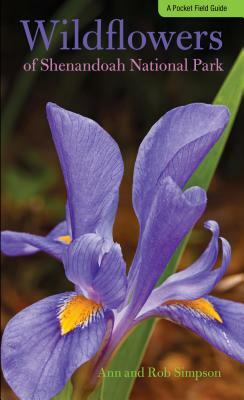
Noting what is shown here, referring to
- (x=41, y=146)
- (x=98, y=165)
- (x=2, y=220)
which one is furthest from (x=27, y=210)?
(x=98, y=165)

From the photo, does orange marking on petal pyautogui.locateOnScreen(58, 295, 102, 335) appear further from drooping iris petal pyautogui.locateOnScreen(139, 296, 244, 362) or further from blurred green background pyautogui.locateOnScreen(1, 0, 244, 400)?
blurred green background pyautogui.locateOnScreen(1, 0, 244, 400)

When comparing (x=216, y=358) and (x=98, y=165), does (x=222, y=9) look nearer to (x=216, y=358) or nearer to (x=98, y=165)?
(x=98, y=165)

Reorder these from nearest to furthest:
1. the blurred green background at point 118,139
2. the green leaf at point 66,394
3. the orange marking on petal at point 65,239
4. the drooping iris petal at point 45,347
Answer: the drooping iris petal at point 45,347 → the green leaf at point 66,394 → the orange marking on petal at point 65,239 → the blurred green background at point 118,139

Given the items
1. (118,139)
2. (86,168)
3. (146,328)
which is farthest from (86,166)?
(118,139)

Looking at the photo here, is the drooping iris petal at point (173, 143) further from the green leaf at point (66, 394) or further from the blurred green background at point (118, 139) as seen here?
the blurred green background at point (118, 139)

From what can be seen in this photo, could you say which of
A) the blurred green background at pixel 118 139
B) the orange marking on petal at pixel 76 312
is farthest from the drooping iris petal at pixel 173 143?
the blurred green background at pixel 118 139

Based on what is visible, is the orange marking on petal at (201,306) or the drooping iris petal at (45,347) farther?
the orange marking on petal at (201,306)

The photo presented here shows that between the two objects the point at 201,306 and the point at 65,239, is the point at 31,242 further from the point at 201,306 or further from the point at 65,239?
the point at 201,306
